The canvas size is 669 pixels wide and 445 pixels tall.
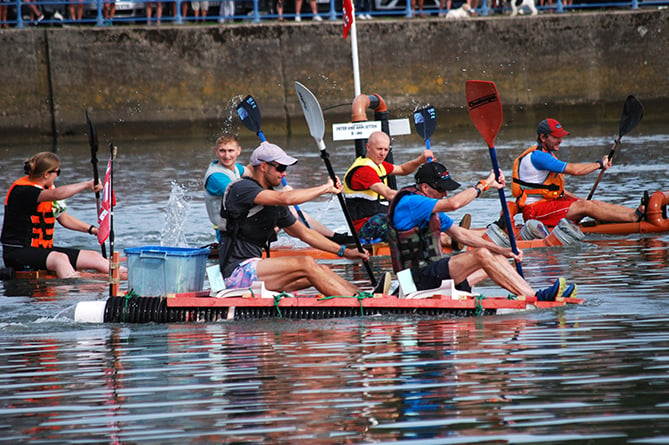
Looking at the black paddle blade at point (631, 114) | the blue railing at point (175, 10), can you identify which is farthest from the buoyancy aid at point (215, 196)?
the blue railing at point (175, 10)

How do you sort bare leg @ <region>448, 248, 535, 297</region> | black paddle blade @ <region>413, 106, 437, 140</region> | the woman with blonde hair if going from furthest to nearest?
1. black paddle blade @ <region>413, 106, 437, 140</region>
2. the woman with blonde hair
3. bare leg @ <region>448, 248, 535, 297</region>

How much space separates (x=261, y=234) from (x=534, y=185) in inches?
185

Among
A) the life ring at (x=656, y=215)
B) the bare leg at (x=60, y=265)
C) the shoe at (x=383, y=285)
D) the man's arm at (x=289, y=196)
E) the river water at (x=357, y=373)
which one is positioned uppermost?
the man's arm at (x=289, y=196)

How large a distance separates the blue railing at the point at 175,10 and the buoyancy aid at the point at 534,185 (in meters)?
13.2

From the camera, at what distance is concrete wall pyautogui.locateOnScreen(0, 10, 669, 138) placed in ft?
83.9

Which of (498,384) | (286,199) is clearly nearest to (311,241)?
(286,199)

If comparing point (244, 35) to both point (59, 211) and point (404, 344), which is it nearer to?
point (59, 211)

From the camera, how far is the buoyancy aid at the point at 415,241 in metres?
8.37

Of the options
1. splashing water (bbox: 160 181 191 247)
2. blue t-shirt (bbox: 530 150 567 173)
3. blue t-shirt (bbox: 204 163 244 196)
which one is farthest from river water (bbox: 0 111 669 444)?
splashing water (bbox: 160 181 191 247)

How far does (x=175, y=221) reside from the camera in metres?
14.3

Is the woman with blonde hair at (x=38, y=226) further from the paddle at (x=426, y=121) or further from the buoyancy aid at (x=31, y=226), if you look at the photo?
the paddle at (x=426, y=121)

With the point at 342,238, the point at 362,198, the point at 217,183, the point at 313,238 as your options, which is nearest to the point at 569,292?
the point at 313,238

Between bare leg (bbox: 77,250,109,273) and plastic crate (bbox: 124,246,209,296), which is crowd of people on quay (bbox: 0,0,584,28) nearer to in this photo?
bare leg (bbox: 77,250,109,273)

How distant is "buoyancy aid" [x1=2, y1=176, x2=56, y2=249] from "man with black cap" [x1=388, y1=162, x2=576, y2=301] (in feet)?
13.2
